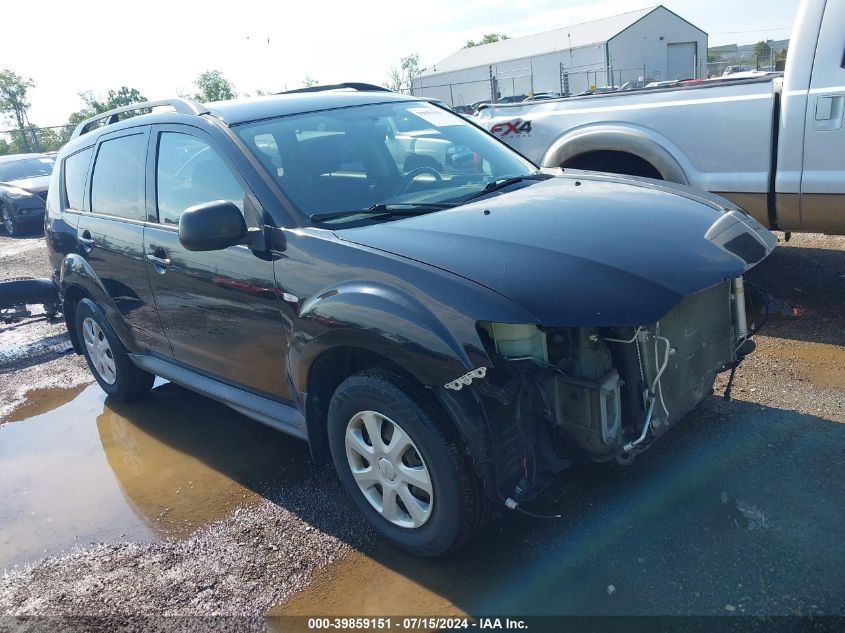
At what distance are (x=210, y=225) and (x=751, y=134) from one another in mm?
3855

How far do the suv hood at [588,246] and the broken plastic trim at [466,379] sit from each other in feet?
0.91

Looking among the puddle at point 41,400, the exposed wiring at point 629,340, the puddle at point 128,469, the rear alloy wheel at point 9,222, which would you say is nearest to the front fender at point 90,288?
the puddle at point 128,469

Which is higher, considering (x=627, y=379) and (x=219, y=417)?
(x=627, y=379)

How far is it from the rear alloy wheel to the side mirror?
13618 millimetres

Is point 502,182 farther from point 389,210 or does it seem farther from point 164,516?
point 164,516

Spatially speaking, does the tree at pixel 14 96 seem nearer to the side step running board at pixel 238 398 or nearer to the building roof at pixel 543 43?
the building roof at pixel 543 43

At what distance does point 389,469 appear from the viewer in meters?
2.89

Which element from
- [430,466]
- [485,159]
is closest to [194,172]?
[485,159]

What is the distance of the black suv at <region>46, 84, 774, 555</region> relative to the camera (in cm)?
254

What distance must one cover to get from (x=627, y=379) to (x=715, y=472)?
100 centimetres

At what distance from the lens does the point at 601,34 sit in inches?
1917

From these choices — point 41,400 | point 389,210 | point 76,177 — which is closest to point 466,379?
point 389,210

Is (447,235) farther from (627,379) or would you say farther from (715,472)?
(715,472)

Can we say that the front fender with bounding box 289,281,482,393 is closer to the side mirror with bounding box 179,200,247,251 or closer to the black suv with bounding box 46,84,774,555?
the black suv with bounding box 46,84,774,555
